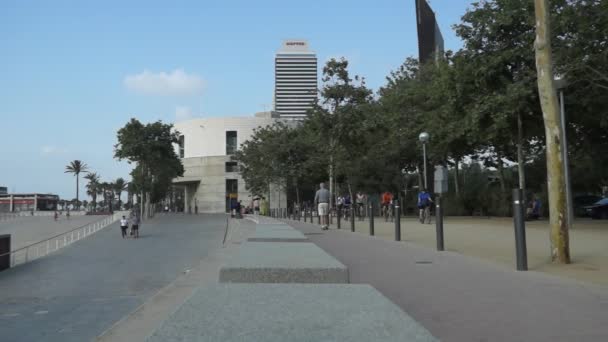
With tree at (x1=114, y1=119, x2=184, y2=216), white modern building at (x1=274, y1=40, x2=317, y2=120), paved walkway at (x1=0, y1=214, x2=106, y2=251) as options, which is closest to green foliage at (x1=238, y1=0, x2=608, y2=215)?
tree at (x1=114, y1=119, x2=184, y2=216)

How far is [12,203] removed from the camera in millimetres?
136125

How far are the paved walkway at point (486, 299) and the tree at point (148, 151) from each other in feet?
150

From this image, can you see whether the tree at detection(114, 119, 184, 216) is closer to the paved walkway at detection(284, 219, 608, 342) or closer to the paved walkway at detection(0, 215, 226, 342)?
the paved walkway at detection(0, 215, 226, 342)

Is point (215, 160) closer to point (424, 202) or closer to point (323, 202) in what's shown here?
point (424, 202)

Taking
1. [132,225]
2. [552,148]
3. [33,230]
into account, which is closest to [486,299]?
[552,148]

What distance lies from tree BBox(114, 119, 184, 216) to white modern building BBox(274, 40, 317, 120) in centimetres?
12754

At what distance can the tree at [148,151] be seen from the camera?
169 feet

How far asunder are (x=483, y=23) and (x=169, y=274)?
16220 millimetres

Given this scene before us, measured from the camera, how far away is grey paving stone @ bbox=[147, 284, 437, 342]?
2.58 m

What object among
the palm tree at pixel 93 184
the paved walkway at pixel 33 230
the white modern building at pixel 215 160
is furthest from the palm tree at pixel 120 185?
the paved walkway at pixel 33 230

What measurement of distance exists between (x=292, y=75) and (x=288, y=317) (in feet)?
602

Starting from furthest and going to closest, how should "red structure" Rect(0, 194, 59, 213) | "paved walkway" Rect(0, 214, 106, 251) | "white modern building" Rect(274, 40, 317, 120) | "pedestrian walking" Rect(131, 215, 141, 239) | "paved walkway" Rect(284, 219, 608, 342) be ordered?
"white modern building" Rect(274, 40, 317, 120)
"red structure" Rect(0, 194, 59, 213)
"paved walkway" Rect(0, 214, 106, 251)
"pedestrian walking" Rect(131, 215, 141, 239)
"paved walkway" Rect(284, 219, 608, 342)

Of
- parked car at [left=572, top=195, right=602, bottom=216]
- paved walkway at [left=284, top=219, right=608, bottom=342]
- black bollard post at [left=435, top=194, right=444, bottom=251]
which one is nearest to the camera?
paved walkway at [left=284, top=219, right=608, bottom=342]

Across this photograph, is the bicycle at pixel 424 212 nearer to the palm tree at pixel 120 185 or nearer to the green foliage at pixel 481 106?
the green foliage at pixel 481 106
